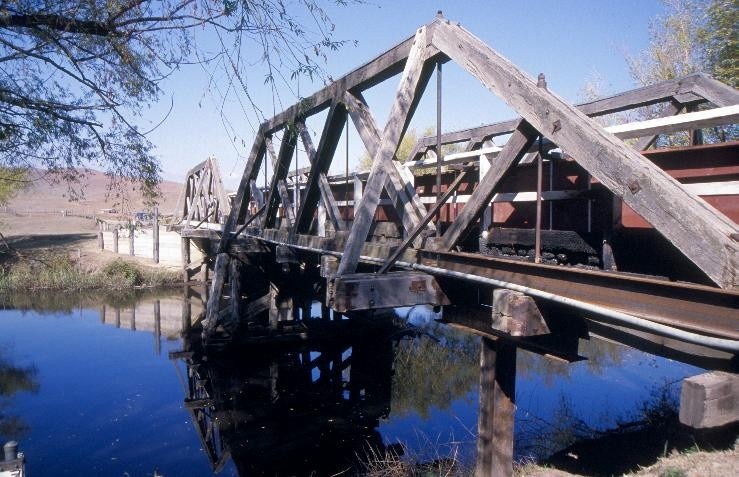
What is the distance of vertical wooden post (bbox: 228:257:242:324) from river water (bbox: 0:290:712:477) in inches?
39.3

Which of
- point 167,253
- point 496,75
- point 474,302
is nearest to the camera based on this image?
point 496,75

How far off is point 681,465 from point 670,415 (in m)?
3.33

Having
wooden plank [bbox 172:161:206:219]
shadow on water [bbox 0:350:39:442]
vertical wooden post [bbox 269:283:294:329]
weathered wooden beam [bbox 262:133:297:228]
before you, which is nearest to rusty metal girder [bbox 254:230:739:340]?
weathered wooden beam [bbox 262:133:297:228]

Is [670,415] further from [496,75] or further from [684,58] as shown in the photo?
[684,58]

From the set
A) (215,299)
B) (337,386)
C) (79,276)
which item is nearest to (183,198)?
(79,276)

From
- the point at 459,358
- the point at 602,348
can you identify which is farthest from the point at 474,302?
the point at 602,348

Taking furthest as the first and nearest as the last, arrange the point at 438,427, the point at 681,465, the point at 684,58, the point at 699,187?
the point at 684,58 → the point at 438,427 → the point at 681,465 → the point at 699,187

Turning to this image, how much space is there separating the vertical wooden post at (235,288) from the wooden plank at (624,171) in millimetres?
8453

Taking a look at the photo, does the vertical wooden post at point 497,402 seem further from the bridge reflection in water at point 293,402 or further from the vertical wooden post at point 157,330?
the vertical wooden post at point 157,330

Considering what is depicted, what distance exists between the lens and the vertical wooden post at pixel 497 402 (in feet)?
14.9

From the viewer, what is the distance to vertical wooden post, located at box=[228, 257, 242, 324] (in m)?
11.2

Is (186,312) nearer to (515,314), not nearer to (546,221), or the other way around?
(546,221)

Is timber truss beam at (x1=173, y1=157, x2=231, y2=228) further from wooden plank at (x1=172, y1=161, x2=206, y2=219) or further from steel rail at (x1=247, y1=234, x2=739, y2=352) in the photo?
steel rail at (x1=247, y1=234, x2=739, y2=352)

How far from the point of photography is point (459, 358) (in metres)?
12.0
